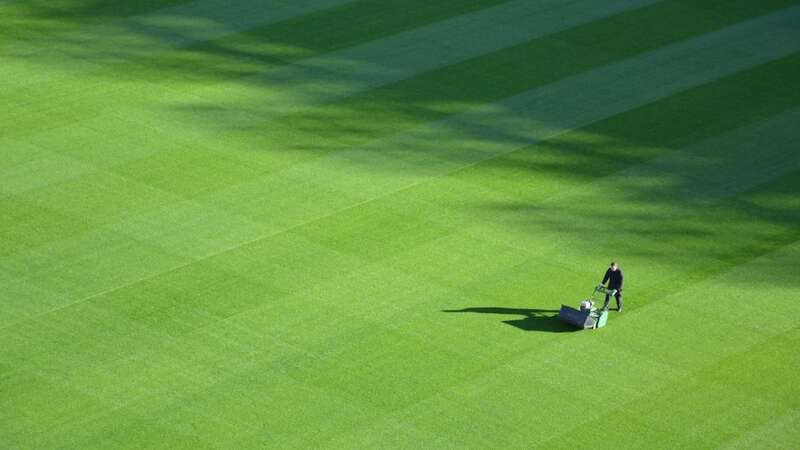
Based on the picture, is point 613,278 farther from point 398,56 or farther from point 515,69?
point 398,56

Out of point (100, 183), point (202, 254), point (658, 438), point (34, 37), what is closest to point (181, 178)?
point (100, 183)

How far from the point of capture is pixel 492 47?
34.8 m

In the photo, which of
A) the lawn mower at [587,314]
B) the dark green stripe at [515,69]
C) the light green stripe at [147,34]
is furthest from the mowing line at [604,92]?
the light green stripe at [147,34]

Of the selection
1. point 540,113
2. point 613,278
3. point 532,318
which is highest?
point 540,113

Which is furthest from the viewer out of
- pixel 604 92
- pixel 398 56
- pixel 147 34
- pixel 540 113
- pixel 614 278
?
pixel 147 34

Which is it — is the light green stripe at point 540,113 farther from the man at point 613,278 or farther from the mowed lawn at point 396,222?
the man at point 613,278

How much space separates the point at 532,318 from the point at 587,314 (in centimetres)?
97

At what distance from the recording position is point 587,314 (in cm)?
2298

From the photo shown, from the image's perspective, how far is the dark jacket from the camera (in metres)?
23.4

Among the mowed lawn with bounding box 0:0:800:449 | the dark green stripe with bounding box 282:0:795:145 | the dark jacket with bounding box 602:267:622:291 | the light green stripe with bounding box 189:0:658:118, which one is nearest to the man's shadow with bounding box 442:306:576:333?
the mowed lawn with bounding box 0:0:800:449

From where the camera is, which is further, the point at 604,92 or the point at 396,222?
the point at 604,92

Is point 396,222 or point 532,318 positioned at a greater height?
point 396,222

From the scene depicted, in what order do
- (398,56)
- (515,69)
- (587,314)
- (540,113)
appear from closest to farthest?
(587,314), (540,113), (515,69), (398,56)

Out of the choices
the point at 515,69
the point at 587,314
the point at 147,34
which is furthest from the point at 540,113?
the point at 147,34
